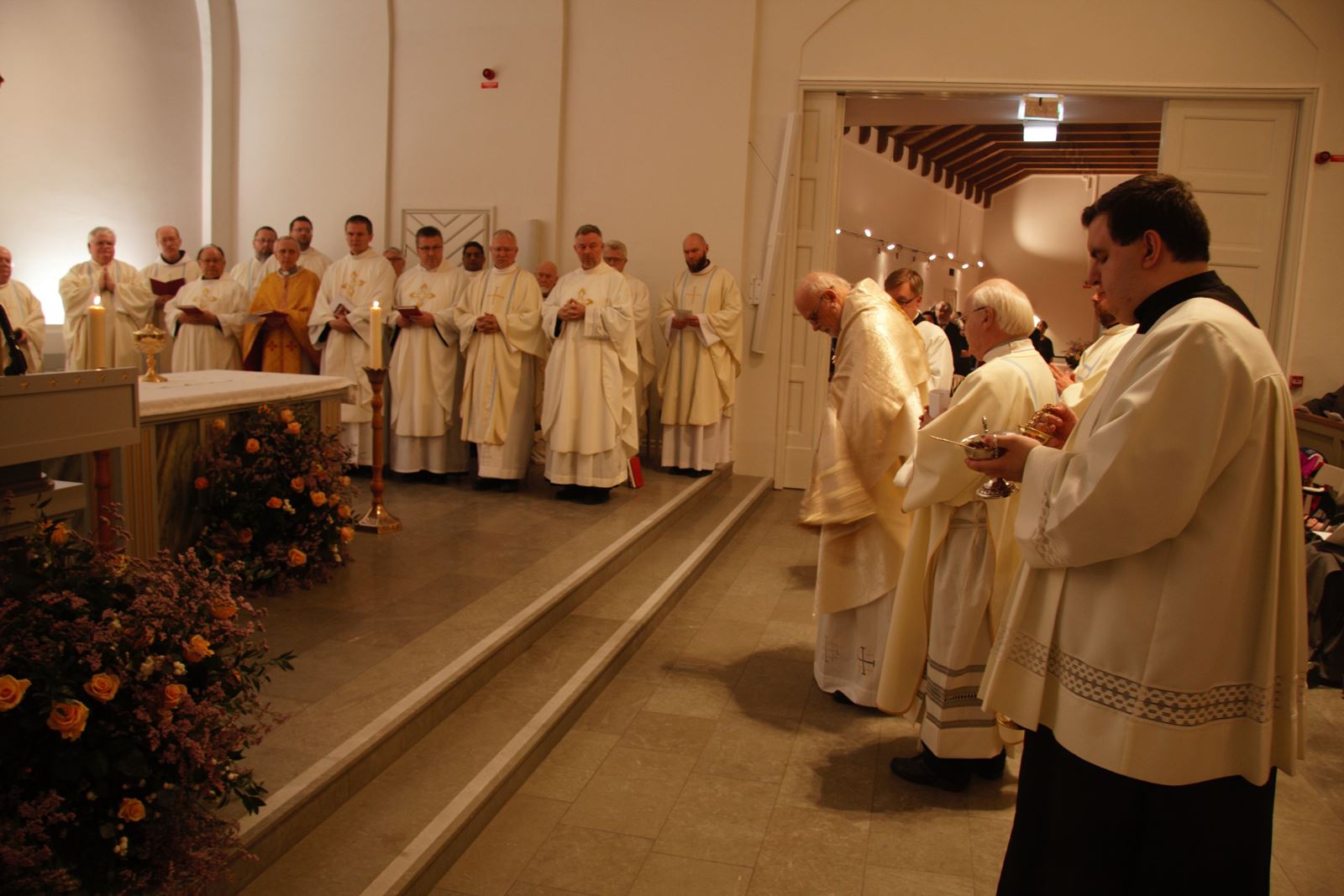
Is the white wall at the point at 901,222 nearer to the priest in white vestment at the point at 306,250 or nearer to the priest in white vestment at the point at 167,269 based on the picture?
the priest in white vestment at the point at 306,250

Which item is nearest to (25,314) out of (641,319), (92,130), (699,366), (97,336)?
(92,130)

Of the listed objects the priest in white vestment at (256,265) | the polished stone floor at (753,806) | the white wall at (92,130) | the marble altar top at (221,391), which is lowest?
the polished stone floor at (753,806)

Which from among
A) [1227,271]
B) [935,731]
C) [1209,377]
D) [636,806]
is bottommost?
[636,806]

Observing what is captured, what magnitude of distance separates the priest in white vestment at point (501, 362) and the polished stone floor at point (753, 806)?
290 cm

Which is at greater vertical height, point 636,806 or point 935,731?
point 935,731

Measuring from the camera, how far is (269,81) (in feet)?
30.3

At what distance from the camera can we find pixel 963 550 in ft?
10.7

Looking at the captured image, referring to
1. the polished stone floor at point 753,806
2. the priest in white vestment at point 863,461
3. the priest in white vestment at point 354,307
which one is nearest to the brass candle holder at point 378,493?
the polished stone floor at point 753,806

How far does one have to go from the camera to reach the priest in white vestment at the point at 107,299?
→ 7.97 metres

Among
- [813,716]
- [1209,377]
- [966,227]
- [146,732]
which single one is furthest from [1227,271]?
[966,227]

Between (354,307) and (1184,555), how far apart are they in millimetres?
6864

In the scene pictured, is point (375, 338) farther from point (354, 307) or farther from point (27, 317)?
point (27, 317)

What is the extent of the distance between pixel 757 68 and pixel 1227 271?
4108mm

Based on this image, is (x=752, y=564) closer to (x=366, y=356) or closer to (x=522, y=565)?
(x=522, y=565)
